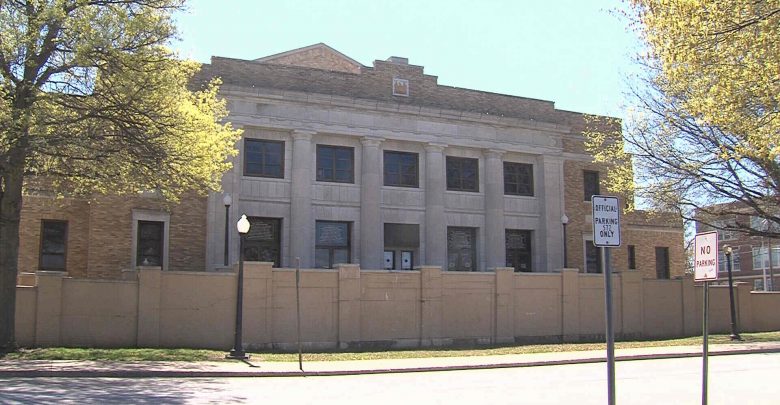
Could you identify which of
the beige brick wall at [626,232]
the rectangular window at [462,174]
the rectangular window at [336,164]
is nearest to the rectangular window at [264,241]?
the rectangular window at [336,164]

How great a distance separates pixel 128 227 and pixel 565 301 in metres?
17.2

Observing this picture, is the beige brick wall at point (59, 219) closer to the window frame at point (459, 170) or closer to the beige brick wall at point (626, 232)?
the window frame at point (459, 170)

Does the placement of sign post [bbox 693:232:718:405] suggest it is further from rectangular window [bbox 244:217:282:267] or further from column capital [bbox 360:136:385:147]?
→ column capital [bbox 360:136:385:147]

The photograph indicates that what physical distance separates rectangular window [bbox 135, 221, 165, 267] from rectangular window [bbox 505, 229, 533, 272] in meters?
16.4

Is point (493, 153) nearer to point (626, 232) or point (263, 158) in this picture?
point (626, 232)

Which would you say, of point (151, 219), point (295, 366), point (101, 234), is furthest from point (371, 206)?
point (295, 366)

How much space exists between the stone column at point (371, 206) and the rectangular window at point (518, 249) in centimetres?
721

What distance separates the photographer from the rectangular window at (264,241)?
30.9 meters

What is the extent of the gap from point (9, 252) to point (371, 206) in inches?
631

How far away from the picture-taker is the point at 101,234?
1102 inches

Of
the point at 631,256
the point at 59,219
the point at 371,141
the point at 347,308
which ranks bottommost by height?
the point at 347,308

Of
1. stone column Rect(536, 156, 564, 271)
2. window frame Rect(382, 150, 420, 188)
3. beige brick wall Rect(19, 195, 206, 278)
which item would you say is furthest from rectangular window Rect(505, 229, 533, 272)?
beige brick wall Rect(19, 195, 206, 278)

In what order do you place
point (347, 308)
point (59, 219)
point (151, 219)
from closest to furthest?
point (347, 308), point (59, 219), point (151, 219)

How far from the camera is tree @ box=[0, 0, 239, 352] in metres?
17.2
